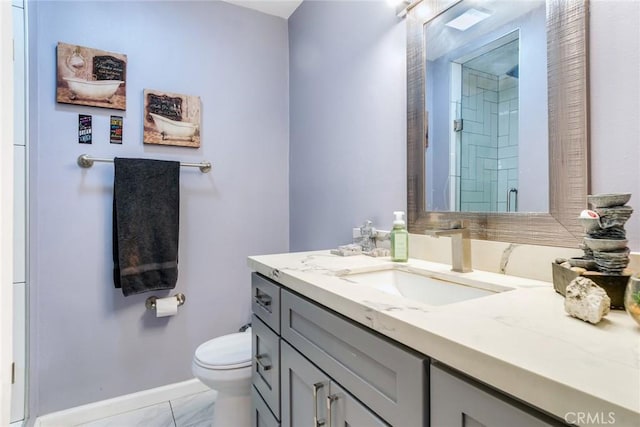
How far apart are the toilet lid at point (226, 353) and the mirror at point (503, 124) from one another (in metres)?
0.93

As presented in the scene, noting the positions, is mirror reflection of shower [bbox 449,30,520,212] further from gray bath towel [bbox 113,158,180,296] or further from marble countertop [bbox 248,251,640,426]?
gray bath towel [bbox 113,158,180,296]

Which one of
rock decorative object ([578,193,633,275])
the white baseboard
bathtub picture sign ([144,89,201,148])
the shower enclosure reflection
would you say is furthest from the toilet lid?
rock decorative object ([578,193,633,275])

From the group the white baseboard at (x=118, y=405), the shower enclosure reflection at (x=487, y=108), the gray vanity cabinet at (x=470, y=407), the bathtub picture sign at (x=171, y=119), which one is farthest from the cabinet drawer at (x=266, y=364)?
the bathtub picture sign at (x=171, y=119)

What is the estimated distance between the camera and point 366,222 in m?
1.43

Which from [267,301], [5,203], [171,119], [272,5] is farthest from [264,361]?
[272,5]

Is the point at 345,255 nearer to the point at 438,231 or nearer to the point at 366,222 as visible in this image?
the point at 366,222

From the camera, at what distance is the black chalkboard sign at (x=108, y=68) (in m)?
1.70

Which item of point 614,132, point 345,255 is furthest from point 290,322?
point 614,132

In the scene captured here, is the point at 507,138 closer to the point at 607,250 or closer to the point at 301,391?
→ the point at 607,250

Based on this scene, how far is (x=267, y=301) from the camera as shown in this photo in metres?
1.11

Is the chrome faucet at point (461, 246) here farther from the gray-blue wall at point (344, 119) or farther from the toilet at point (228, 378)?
the toilet at point (228, 378)

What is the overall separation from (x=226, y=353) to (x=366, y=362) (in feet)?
3.37

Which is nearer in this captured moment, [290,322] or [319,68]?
[290,322]

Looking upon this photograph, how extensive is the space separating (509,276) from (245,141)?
171 cm
